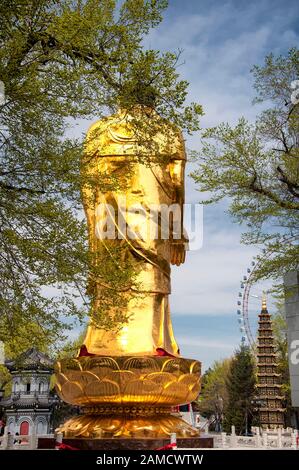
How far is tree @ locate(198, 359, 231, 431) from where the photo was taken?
4104cm

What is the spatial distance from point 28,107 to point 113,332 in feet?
15.8

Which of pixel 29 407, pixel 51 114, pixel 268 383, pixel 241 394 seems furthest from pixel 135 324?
pixel 241 394

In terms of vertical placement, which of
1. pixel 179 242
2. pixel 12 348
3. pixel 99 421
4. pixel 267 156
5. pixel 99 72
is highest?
pixel 267 156

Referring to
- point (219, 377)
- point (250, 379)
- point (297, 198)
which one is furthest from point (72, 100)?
point (219, 377)

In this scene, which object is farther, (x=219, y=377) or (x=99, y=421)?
(x=219, y=377)

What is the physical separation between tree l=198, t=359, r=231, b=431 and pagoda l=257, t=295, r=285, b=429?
13.2 meters

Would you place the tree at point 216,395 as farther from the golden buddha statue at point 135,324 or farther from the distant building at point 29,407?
the golden buddha statue at point 135,324

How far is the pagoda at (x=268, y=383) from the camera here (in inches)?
1041

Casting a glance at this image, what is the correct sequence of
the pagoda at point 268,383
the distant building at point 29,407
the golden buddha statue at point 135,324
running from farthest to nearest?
the distant building at point 29,407
the pagoda at point 268,383
the golden buddha statue at point 135,324

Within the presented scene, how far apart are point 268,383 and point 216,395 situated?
15.6 metres

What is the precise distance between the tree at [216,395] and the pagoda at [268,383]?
43.3 feet

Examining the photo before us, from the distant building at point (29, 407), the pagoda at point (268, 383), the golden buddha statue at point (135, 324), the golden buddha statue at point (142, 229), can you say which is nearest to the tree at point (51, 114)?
the golden buddha statue at point (135, 324)

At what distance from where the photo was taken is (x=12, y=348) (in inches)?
272

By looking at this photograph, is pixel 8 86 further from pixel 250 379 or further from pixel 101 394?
pixel 250 379
